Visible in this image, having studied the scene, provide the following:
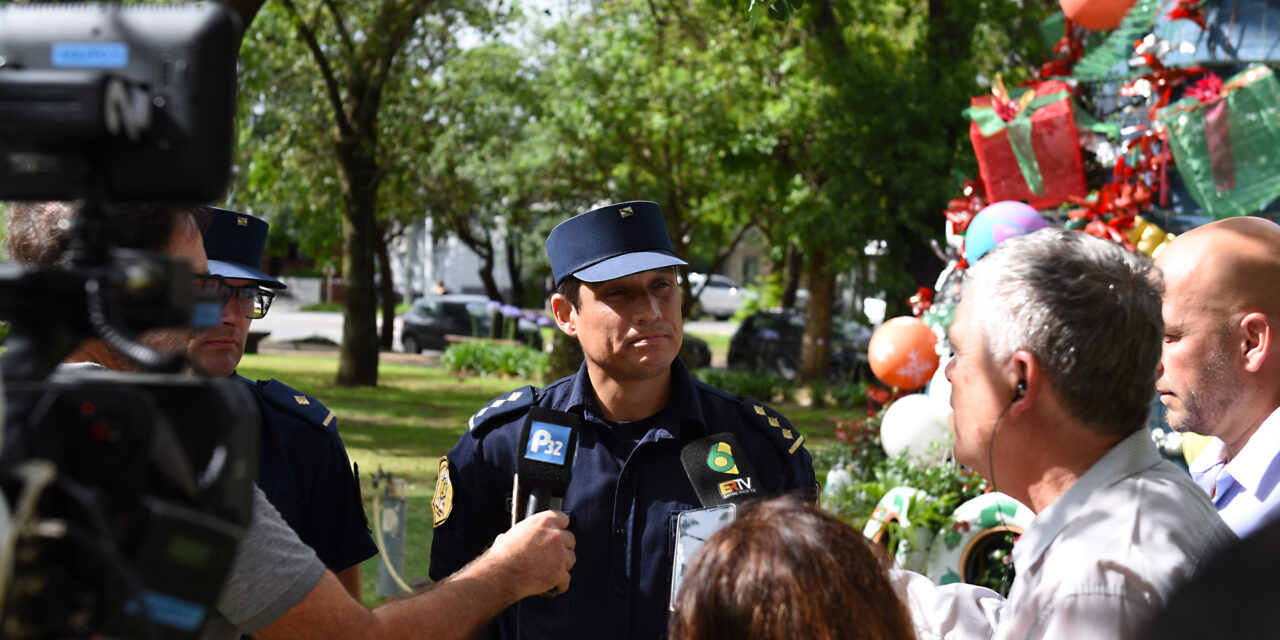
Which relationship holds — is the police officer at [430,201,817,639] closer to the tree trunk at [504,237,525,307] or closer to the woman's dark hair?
the woman's dark hair

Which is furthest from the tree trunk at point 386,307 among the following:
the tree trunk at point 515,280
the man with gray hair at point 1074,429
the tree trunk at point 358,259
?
the man with gray hair at point 1074,429

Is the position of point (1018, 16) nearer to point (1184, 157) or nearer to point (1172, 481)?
point (1184, 157)

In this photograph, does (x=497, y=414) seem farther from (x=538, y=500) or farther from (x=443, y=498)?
(x=538, y=500)

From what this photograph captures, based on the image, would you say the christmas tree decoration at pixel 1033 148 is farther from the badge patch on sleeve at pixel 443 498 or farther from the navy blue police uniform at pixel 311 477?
the navy blue police uniform at pixel 311 477

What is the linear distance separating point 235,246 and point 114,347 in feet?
6.96

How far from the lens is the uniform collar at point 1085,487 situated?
1889mm

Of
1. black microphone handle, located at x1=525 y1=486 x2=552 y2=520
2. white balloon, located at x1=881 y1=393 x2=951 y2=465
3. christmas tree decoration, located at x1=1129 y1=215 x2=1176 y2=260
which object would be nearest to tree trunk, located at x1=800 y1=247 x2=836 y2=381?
white balloon, located at x1=881 y1=393 x2=951 y2=465

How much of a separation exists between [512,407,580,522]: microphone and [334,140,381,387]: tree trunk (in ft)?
47.6

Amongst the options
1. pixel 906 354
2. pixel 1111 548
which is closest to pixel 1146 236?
pixel 906 354

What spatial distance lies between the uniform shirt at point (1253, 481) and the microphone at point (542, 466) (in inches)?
63.3

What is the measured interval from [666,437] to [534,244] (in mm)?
33939

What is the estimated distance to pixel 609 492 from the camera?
3.00m

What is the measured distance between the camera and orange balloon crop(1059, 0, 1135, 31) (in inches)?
253

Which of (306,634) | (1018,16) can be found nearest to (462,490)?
(306,634)
